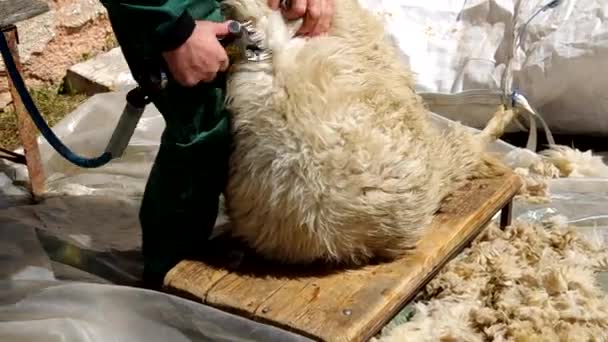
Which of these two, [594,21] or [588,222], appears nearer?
[588,222]

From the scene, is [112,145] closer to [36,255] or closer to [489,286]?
[36,255]

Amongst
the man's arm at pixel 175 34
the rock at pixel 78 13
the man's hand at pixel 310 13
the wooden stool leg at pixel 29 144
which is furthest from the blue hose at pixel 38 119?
the rock at pixel 78 13

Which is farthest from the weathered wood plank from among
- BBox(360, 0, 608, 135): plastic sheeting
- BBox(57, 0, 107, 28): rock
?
BBox(360, 0, 608, 135): plastic sheeting

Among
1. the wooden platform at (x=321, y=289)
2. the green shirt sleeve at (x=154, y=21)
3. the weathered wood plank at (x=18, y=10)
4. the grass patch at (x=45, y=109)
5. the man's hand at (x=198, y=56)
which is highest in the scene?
the green shirt sleeve at (x=154, y=21)

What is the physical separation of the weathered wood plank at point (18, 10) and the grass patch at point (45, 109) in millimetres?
555

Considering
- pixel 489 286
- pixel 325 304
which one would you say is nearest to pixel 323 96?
pixel 325 304

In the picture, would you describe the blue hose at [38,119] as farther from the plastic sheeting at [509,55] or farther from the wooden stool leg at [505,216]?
the plastic sheeting at [509,55]

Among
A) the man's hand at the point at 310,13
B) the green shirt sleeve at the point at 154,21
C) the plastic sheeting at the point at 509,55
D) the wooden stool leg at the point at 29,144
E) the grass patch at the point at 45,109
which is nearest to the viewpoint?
the green shirt sleeve at the point at 154,21

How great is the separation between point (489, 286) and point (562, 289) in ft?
0.41

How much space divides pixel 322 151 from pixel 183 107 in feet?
0.73

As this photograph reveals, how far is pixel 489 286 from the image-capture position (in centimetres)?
173

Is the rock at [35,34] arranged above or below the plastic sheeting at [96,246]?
above

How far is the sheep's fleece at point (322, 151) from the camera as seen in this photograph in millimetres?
1490

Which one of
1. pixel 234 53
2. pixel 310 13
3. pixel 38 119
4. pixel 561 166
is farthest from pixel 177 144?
pixel 561 166
